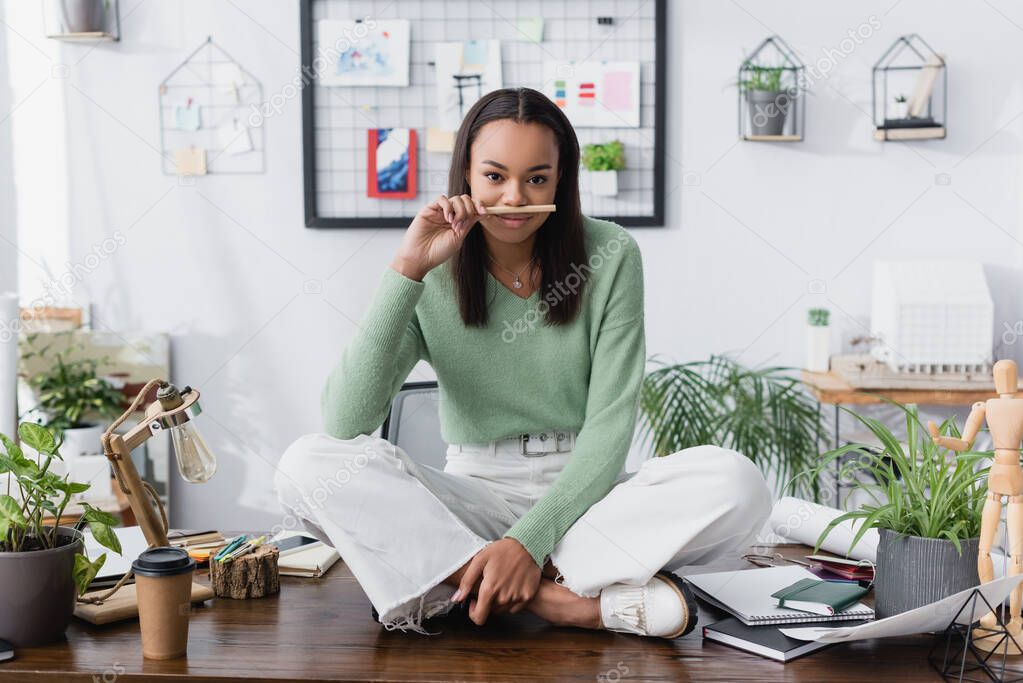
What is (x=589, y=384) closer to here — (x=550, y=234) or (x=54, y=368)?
(x=550, y=234)

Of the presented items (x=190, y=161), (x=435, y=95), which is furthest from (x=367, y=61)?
(x=190, y=161)

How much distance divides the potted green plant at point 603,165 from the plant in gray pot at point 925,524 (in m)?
1.54

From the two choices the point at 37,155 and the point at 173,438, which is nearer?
the point at 173,438

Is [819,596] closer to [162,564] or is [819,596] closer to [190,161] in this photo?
[162,564]

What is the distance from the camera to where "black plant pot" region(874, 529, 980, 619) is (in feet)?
5.05

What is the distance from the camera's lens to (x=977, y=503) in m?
1.57

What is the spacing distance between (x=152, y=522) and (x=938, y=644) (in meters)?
1.28

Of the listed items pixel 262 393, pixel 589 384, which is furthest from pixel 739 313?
pixel 262 393

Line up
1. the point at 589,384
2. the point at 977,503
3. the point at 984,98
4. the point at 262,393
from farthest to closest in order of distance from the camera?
1. the point at 262,393
2. the point at 984,98
3. the point at 589,384
4. the point at 977,503

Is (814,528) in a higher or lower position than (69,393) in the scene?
lower

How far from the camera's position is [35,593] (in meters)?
1.57

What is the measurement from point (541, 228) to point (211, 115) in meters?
1.54

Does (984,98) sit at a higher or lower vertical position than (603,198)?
higher

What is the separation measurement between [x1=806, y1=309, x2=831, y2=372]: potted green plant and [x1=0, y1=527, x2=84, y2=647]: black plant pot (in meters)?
2.07
